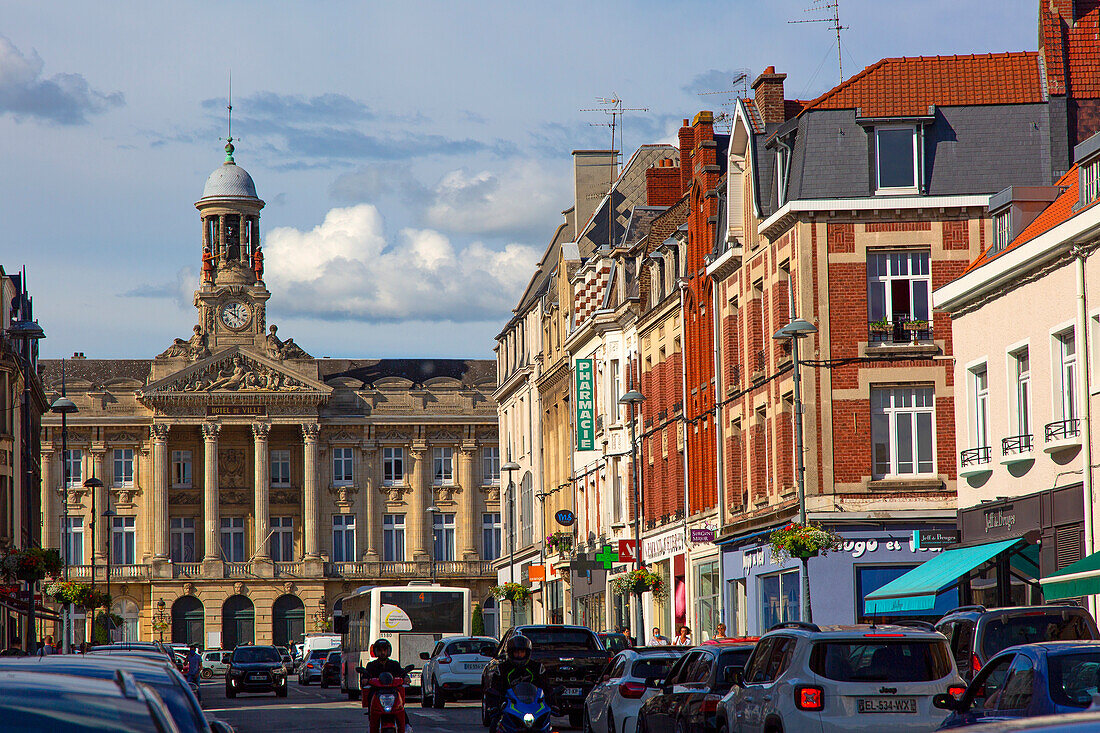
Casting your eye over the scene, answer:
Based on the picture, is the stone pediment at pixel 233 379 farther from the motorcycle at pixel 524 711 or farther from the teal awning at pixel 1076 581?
the motorcycle at pixel 524 711

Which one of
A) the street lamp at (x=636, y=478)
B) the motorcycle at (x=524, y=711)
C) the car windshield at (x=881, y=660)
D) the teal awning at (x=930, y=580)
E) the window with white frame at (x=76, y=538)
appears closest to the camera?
the car windshield at (x=881, y=660)

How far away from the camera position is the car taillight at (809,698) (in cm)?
1611

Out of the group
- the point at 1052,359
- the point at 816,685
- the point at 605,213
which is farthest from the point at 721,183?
the point at 816,685

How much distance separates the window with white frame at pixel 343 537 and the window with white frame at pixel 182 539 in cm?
842

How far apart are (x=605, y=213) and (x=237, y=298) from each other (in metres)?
39.2

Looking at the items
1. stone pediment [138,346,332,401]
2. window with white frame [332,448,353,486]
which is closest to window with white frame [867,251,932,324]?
stone pediment [138,346,332,401]

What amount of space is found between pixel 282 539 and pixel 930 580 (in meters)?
79.7

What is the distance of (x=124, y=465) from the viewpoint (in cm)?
10506

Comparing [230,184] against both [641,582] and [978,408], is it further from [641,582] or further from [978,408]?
[978,408]

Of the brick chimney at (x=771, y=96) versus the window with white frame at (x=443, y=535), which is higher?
the brick chimney at (x=771, y=96)

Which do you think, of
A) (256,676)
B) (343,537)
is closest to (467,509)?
(343,537)

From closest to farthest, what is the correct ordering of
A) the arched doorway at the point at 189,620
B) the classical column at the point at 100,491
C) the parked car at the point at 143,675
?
the parked car at the point at 143,675
the arched doorway at the point at 189,620
the classical column at the point at 100,491

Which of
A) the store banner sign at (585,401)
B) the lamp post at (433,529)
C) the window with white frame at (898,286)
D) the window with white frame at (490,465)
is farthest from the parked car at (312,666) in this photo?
the window with white frame at (898,286)

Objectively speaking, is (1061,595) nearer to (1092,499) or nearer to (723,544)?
(1092,499)
